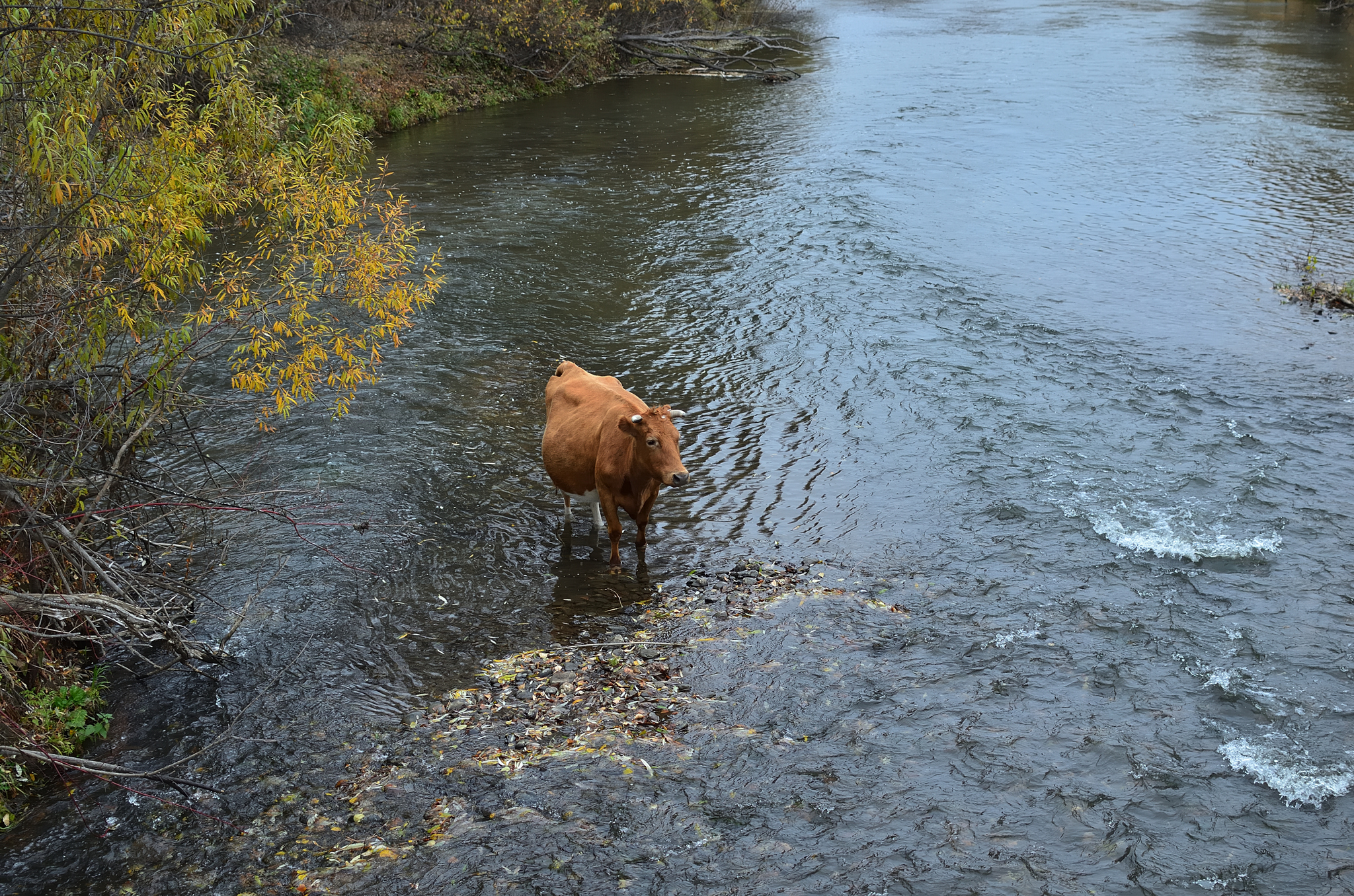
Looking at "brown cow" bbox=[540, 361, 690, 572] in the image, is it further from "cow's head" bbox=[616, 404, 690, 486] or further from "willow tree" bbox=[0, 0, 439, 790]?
"willow tree" bbox=[0, 0, 439, 790]

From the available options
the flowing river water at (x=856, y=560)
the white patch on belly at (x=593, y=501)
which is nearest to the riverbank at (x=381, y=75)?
the flowing river water at (x=856, y=560)

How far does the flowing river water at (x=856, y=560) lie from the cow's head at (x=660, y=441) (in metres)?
1.35

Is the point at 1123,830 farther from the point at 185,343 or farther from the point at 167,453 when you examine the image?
the point at 167,453

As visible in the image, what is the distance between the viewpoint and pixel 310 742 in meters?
7.97

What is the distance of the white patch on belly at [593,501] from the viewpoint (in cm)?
1108

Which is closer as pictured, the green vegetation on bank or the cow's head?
the green vegetation on bank

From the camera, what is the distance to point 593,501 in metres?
11.2

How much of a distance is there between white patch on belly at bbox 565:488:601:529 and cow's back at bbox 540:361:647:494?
52 millimetres

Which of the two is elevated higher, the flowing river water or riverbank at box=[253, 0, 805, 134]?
riverbank at box=[253, 0, 805, 134]

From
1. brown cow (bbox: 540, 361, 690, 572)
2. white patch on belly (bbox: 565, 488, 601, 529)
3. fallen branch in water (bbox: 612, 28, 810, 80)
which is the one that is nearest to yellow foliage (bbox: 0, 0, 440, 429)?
brown cow (bbox: 540, 361, 690, 572)

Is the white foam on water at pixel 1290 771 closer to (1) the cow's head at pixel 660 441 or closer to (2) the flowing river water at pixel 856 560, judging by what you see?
(2) the flowing river water at pixel 856 560

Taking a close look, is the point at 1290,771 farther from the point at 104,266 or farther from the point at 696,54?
the point at 696,54

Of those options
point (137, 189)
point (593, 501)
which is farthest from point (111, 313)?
point (593, 501)

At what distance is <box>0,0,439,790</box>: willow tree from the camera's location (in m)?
7.90
